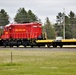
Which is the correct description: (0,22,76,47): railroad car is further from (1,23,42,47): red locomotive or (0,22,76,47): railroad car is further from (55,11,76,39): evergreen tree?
(55,11,76,39): evergreen tree

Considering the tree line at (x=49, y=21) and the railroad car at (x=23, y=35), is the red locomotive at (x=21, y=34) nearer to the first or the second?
the railroad car at (x=23, y=35)

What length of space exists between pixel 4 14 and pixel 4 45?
8147 centimetres

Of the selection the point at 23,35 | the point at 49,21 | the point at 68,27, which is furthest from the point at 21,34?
the point at 49,21

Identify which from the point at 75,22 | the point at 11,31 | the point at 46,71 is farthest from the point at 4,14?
the point at 46,71

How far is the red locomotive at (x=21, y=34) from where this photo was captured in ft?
162

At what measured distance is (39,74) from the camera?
1723 centimetres

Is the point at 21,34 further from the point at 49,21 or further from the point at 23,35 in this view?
the point at 49,21

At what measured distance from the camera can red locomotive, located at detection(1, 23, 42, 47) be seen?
162ft

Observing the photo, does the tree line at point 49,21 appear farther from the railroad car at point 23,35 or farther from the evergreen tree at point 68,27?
the railroad car at point 23,35

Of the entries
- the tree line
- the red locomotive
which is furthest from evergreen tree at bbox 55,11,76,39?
the red locomotive

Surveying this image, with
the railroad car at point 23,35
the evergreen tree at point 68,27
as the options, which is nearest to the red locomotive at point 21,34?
the railroad car at point 23,35

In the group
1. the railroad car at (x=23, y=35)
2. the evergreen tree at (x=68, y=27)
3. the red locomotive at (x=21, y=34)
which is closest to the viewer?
the railroad car at (x=23, y=35)

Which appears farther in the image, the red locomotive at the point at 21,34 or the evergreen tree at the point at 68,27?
the evergreen tree at the point at 68,27

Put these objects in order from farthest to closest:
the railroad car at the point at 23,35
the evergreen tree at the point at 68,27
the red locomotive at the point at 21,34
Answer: the evergreen tree at the point at 68,27, the red locomotive at the point at 21,34, the railroad car at the point at 23,35
